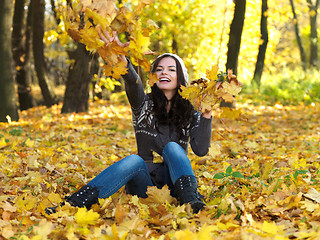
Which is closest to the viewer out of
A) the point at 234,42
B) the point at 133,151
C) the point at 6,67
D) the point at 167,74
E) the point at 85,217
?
the point at 85,217

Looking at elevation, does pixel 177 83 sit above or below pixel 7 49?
below

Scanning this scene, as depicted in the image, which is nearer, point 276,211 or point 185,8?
point 276,211

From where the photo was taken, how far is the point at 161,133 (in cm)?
271

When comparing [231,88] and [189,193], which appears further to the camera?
[189,193]

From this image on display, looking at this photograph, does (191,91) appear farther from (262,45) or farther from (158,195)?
(262,45)

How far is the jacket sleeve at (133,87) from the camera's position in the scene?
236 centimetres

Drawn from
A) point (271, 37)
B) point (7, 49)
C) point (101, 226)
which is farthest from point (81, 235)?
point (271, 37)

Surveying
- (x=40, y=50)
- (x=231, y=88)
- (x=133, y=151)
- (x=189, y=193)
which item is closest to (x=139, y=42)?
(x=231, y=88)

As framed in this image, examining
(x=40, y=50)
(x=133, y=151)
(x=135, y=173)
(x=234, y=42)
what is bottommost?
(x=133, y=151)

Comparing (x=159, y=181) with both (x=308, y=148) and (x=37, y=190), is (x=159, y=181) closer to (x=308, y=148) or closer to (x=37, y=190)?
(x=37, y=190)

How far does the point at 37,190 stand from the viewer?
8.71 ft

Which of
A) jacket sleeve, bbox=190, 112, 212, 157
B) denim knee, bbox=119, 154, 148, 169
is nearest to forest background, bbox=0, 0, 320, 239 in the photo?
jacket sleeve, bbox=190, 112, 212, 157

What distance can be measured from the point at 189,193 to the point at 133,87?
2.69ft

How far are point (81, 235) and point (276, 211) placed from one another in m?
1.13
